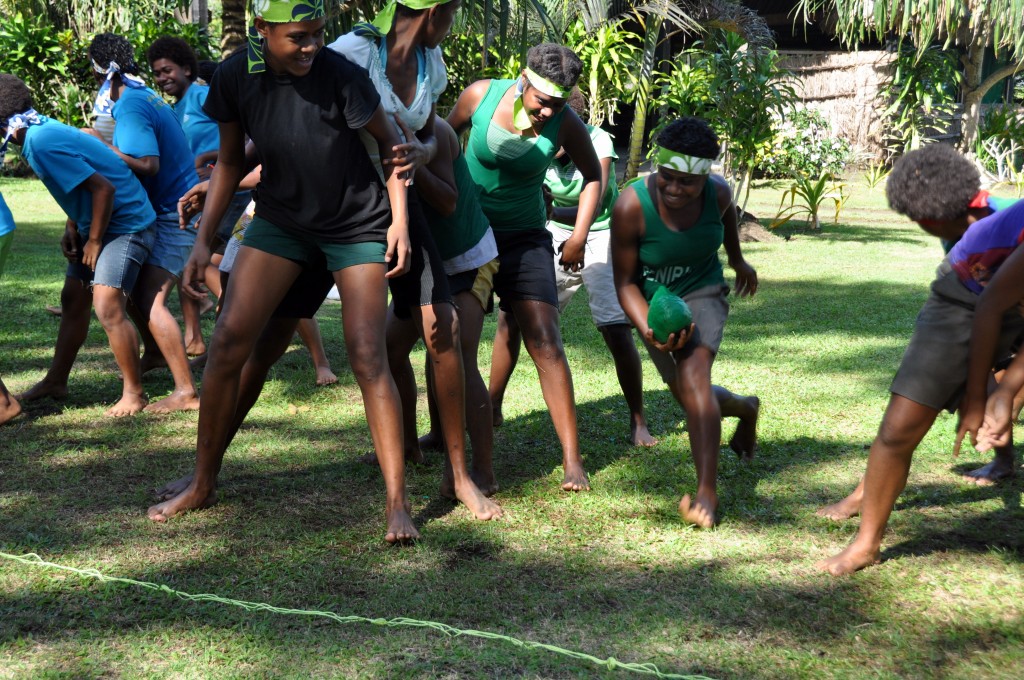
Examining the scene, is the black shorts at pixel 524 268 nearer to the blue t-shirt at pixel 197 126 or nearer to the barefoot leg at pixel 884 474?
the barefoot leg at pixel 884 474

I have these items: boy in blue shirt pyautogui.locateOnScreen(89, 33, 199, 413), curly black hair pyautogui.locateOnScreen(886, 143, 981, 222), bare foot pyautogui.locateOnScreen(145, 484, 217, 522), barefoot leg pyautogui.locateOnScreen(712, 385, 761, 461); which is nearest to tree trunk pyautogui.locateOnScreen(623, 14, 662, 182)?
boy in blue shirt pyautogui.locateOnScreen(89, 33, 199, 413)

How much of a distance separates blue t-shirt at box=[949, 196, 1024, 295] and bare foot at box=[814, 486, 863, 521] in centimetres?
110

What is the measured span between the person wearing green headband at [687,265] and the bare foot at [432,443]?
4.02 ft

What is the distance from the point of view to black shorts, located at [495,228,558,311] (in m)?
4.86

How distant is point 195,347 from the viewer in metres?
7.22

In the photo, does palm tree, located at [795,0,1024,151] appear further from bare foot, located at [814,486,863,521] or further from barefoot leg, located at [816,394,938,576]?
barefoot leg, located at [816,394,938,576]

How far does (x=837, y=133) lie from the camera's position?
23.3 meters

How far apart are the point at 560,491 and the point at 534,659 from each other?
1.58 m

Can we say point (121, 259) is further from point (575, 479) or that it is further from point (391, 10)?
point (575, 479)

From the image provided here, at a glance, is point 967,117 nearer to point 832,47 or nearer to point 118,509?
point 832,47

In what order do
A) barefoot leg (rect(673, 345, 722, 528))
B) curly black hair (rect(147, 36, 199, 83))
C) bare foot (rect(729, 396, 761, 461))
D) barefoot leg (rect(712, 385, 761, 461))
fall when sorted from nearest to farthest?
barefoot leg (rect(673, 345, 722, 528))
barefoot leg (rect(712, 385, 761, 461))
bare foot (rect(729, 396, 761, 461))
curly black hair (rect(147, 36, 199, 83))

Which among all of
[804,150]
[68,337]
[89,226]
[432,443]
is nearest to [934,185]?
[432,443]

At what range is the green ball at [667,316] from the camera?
168 inches

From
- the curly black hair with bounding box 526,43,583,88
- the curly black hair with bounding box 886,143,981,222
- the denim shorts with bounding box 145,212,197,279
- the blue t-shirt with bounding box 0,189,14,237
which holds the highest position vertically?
the curly black hair with bounding box 526,43,583,88
